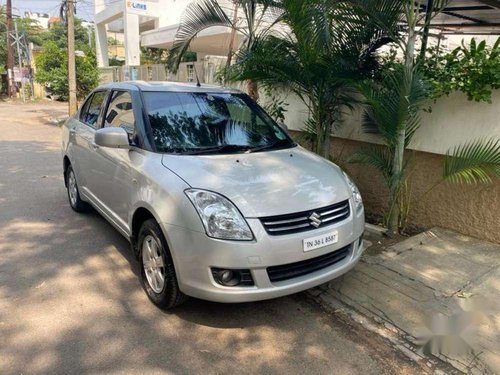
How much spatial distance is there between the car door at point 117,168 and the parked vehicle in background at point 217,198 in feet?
0.04

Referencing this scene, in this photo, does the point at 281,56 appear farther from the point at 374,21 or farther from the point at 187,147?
the point at 187,147

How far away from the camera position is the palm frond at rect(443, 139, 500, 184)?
159 inches

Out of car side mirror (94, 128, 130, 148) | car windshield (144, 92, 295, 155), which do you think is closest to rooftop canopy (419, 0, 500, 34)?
car windshield (144, 92, 295, 155)

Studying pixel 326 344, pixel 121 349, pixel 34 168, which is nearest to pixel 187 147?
pixel 121 349

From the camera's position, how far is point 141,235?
3.41 meters

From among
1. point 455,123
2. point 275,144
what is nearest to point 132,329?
point 275,144

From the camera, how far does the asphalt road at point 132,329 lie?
107 inches

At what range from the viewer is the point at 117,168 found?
381 centimetres

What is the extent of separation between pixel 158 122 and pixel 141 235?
1004 mm

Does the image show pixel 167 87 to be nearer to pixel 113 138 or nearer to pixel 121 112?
pixel 121 112

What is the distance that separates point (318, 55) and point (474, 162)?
195cm

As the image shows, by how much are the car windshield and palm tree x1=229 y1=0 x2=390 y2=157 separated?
883 mm

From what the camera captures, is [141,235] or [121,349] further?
[141,235]

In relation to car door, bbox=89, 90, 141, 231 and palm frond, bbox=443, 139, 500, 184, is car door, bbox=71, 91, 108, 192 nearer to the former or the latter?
car door, bbox=89, 90, 141, 231
